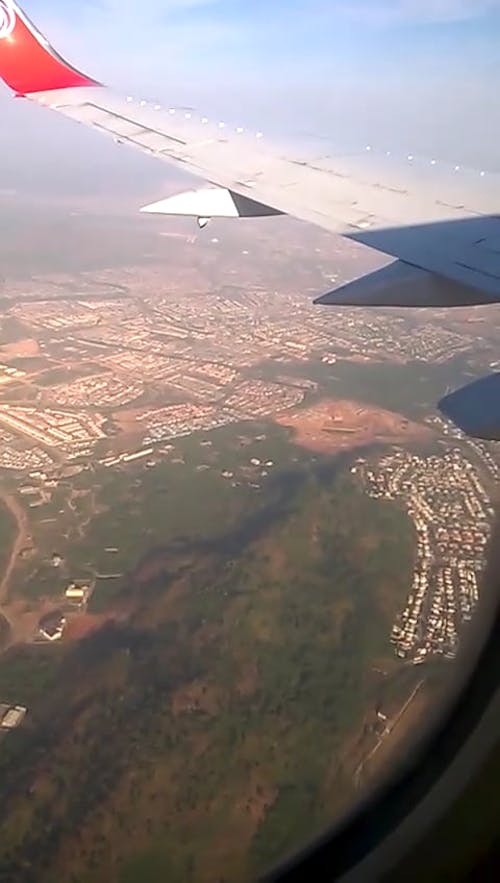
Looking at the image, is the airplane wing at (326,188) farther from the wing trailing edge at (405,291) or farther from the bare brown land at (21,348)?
the bare brown land at (21,348)

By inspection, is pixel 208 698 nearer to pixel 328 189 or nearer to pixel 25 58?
pixel 328 189

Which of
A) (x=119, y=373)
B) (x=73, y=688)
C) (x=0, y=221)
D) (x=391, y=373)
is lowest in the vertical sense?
(x=0, y=221)

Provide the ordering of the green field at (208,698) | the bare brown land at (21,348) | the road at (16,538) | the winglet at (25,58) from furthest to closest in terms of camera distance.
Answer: the bare brown land at (21,348) → the road at (16,538) → the winglet at (25,58) → the green field at (208,698)

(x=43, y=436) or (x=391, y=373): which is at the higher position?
(x=391, y=373)

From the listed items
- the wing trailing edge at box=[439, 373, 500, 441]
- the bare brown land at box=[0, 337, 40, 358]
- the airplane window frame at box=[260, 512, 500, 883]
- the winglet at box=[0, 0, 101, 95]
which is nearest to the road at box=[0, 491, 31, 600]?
the winglet at box=[0, 0, 101, 95]

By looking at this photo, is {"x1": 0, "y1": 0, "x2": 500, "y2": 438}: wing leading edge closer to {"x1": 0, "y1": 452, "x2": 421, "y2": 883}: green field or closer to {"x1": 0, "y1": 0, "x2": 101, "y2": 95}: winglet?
{"x1": 0, "y1": 0, "x2": 101, "y2": 95}: winglet

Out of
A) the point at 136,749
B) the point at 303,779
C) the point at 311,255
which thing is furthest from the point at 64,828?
the point at 311,255

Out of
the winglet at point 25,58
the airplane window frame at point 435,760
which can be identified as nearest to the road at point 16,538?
the winglet at point 25,58

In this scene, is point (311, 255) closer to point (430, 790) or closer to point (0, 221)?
point (0, 221)
